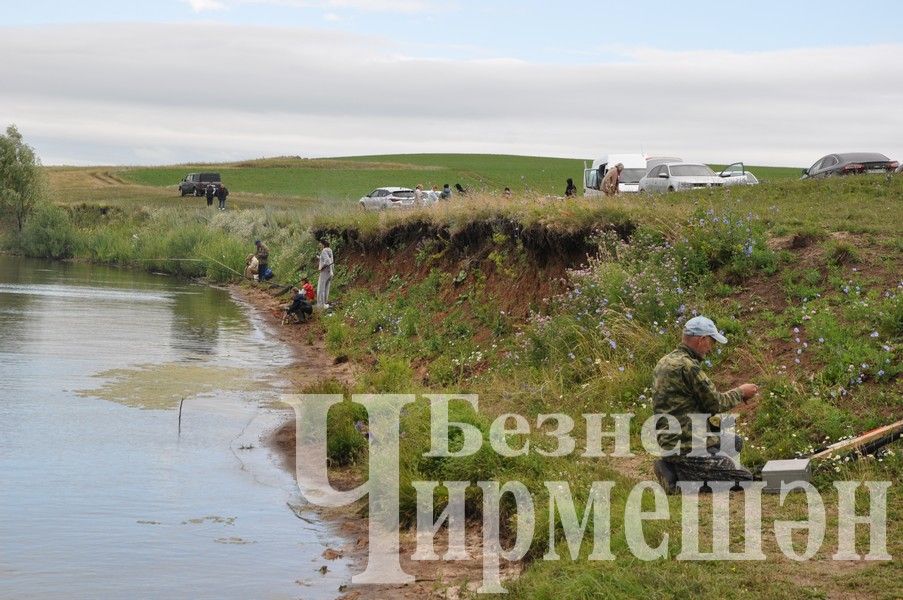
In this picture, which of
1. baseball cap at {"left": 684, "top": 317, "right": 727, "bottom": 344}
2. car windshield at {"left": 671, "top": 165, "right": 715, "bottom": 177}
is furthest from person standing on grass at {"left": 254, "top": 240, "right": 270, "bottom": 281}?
baseball cap at {"left": 684, "top": 317, "right": 727, "bottom": 344}

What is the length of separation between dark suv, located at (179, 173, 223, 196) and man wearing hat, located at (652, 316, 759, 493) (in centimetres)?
7188

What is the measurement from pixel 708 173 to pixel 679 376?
24.0 m

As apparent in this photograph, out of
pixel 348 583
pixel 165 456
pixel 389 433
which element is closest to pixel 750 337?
pixel 389 433

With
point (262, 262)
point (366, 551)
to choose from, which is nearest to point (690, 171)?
point (262, 262)

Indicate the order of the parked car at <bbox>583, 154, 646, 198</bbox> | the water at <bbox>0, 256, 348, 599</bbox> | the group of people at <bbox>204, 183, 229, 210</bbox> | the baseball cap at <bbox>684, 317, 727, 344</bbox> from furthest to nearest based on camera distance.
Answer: the group of people at <bbox>204, 183, 229, 210</bbox> → the parked car at <bbox>583, 154, 646, 198</bbox> → the water at <bbox>0, 256, 348, 599</bbox> → the baseball cap at <bbox>684, 317, 727, 344</bbox>

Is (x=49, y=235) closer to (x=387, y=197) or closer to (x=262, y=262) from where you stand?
(x=387, y=197)

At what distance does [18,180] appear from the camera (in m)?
75.9

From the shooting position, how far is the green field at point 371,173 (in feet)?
291

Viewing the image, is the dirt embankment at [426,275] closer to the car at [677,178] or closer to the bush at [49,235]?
the car at [677,178]

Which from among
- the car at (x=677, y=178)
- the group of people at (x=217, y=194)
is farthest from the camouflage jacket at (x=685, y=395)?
the group of people at (x=217, y=194)

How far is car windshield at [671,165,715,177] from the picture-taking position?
33.1m

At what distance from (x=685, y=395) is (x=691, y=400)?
7cm

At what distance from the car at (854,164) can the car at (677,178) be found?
259 cm

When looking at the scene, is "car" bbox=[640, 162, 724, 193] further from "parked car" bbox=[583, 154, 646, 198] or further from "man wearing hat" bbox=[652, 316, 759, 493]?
"man wearing hat" bbox=[652, 316, 759, 493]
